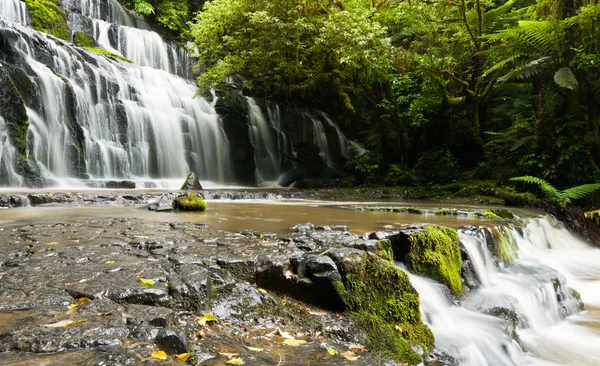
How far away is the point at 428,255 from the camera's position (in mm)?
3988

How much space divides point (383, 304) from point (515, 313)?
1.89 metres

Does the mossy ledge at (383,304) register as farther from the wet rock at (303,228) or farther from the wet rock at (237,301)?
the wet rock at (303,228)

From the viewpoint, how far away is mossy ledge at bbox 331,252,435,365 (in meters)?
2.72

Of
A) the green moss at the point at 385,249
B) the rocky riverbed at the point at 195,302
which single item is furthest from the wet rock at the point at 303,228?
the green moss at the point at 385,249

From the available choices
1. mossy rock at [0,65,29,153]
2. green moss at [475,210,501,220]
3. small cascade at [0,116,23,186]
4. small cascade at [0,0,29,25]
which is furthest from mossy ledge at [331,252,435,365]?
small cascade at [0,0,29,25]

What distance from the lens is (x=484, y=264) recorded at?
479 centimetres

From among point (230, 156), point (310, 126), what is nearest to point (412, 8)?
point (310, 126)

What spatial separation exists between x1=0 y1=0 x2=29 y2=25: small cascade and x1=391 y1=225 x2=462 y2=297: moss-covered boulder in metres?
19.8

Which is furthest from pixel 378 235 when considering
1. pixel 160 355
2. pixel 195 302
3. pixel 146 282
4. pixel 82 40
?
pixel 82 40

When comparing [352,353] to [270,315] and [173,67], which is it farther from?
[173,67]

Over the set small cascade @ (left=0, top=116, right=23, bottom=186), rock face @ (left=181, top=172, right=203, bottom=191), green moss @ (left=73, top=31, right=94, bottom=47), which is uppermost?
green moss @ (left=73, top=31, right=94, bottom=47)

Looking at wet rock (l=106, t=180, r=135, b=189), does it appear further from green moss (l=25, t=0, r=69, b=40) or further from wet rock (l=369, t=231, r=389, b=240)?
green moss (l=25, t=0, r=69, b=40)

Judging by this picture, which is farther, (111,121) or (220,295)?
(111,121)

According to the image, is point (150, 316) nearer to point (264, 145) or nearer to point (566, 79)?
point (566, 79)
